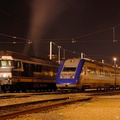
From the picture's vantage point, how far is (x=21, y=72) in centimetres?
2692

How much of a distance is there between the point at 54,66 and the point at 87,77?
7762 mm

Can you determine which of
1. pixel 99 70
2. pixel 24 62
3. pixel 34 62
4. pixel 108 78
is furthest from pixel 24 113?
pixel 108 78

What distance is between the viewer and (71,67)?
1045 inches

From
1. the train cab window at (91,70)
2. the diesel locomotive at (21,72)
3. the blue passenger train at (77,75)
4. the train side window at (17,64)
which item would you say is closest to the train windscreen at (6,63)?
the diesel locomotive at (21,72)

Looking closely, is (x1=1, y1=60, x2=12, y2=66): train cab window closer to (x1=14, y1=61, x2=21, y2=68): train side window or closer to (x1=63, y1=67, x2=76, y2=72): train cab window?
(x1=14, y1=61, x2=21, y2=68): train side window

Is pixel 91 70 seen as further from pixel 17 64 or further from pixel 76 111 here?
pixel 76 111

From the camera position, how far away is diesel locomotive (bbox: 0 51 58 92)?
25859mm

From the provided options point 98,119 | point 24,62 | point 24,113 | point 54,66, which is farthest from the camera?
point 54,66

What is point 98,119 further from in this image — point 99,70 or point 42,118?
point 99,70

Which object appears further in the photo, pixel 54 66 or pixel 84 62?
pixel 54 66

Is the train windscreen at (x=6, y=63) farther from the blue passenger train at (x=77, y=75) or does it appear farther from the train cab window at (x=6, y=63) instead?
the blue passenger train at (x=77, y=75)

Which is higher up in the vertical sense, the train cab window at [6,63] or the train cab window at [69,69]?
the train cab window at [6,63]

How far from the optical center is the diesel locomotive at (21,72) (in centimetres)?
2586

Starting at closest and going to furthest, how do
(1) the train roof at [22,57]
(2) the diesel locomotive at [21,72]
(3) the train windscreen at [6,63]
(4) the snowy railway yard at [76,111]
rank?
(4) the snowy railway yard at [76,111], (2) the diesel locomotive at [21,72], (3) the train windscreen at [6,63], (1) the train roof at [22,57]
